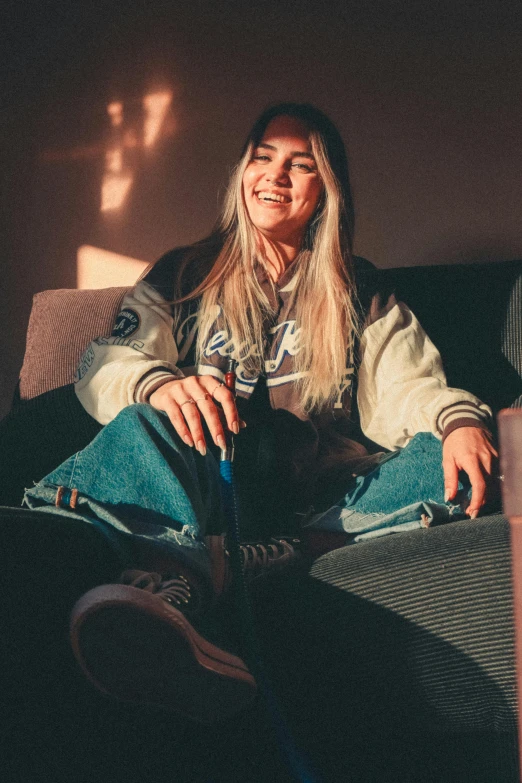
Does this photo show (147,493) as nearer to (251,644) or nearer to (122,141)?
(251,644)

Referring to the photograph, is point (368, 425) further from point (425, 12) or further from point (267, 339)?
point (425, 12)

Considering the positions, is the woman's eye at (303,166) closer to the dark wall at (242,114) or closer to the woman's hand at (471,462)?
the dark wall at (242,114)

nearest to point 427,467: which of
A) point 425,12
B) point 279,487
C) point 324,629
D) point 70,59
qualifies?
point 279,487

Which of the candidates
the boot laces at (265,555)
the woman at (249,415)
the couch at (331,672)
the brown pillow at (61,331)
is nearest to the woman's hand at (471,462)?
the woman at (249,415)

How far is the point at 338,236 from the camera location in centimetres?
162

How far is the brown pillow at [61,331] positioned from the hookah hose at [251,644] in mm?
769

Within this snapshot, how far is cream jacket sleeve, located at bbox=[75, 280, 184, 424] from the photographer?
124cm

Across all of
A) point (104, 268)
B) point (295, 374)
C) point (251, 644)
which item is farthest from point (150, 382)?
point (104, 268)

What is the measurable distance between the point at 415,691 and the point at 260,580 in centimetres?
25

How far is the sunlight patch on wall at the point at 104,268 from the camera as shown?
225 centimetres

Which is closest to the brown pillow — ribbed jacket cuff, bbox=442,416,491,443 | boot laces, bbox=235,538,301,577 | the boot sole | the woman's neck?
the woman's neck

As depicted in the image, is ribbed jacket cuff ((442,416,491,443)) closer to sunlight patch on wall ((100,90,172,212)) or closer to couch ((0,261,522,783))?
couch ((0,261,522,783))

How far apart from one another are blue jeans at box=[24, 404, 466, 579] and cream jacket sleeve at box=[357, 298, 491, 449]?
0.26 m

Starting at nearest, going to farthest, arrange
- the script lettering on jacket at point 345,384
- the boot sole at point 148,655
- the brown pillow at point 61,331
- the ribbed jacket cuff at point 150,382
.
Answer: the boot sole at point 148,655
the ribbed jacket cuff at point 150,382
the script lettering on jacket at point 345,384
the brown pillow at point 61,331
